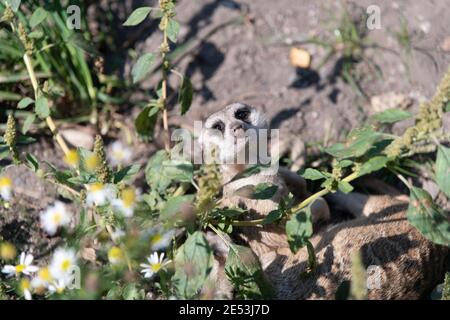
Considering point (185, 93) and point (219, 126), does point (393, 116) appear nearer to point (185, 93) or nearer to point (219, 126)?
point (219, 126)

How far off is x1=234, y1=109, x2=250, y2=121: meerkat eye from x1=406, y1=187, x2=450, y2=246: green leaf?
3.30ft

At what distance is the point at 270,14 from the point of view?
436cm

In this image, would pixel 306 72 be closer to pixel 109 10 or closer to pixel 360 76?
pixel 360 76

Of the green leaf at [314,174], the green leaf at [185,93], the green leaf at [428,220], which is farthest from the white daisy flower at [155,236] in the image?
the green leaf at [428,220]

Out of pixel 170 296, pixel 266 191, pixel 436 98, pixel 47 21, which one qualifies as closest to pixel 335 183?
pixel 266 191

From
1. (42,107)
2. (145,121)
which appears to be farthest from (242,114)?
(42,107)

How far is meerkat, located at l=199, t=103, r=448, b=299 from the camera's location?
9.88 ft

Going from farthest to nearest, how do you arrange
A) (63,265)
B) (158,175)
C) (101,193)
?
(158,175), (101,193), (63,265)

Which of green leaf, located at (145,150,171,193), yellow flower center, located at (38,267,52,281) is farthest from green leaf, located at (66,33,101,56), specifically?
yellow flower center, located at (38,267,52,281)

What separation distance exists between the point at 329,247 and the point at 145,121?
1.13 m

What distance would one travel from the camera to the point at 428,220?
2496 millimetres

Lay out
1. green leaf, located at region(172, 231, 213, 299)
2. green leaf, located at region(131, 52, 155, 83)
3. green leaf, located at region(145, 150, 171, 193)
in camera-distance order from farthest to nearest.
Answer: green leaf, located at region(145, 150, 171, 193), green leaf, located at region(131, 52, 155, 83), green leaf, located at region(172, 231, 213, 299)

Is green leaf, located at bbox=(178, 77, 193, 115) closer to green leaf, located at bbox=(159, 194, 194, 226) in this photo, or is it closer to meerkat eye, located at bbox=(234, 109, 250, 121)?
meerkat eye, located at bbox=(234, 109, 250, 121)

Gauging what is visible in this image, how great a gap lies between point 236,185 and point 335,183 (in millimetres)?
832
